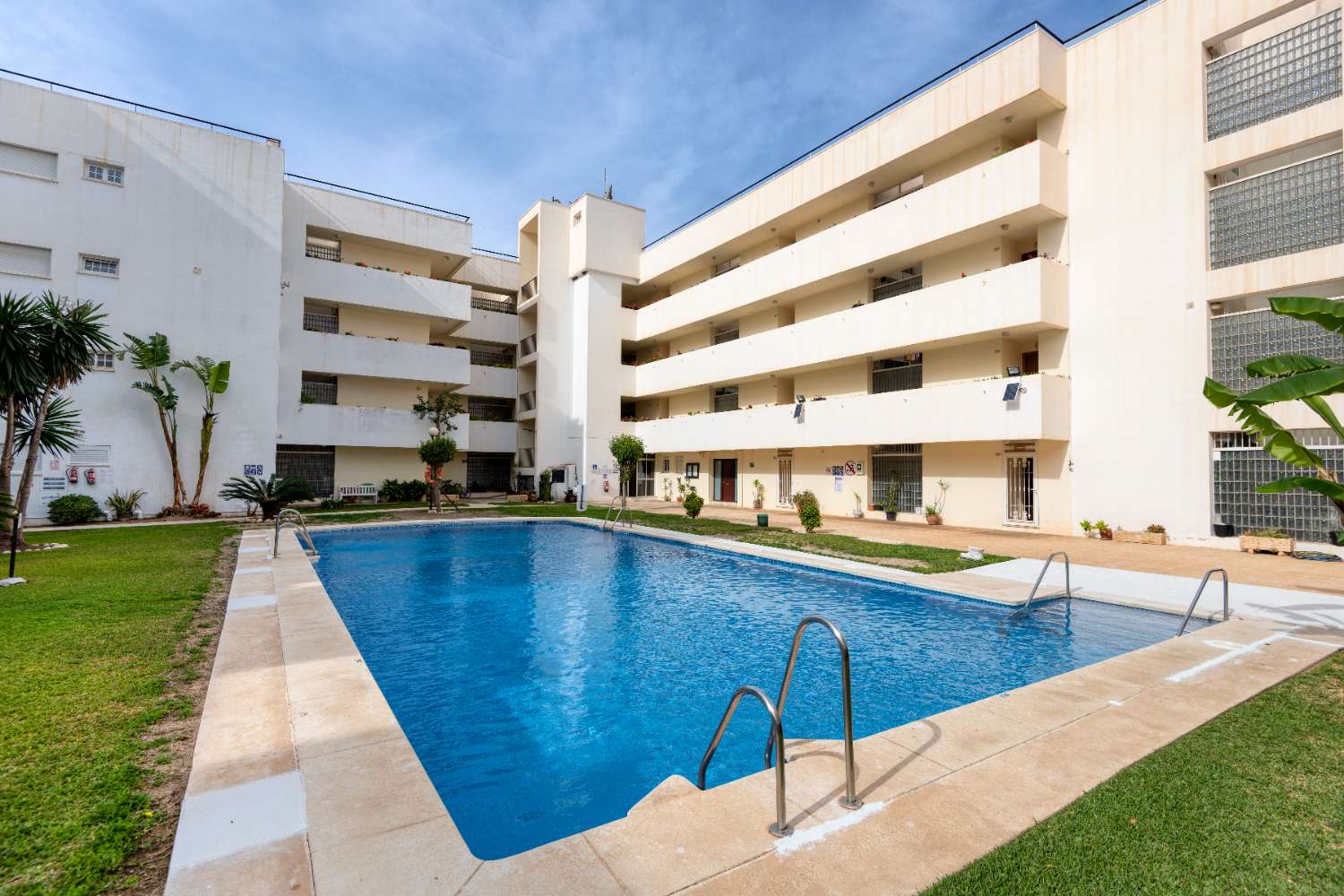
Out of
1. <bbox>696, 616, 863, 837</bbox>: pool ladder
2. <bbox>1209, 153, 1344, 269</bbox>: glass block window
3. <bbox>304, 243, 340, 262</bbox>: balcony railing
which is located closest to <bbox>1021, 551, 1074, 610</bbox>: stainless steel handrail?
<bbox>696, 616, 863, 837</bbox>: pool ladder

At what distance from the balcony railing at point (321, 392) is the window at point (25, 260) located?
855 cm

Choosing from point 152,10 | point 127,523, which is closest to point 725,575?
point 152,10

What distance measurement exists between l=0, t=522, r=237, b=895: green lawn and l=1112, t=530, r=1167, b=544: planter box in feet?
63.7

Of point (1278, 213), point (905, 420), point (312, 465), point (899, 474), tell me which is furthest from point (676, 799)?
point (312, 465)

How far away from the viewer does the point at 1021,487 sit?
61.6ft

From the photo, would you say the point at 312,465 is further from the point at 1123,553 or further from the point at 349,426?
the point at 1123,553

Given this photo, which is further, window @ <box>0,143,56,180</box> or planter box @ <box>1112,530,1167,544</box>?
window @ <box>0,143,56,180</box>

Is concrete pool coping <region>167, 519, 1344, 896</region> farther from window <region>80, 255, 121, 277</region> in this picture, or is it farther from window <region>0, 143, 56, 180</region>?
window <region>0, 143, 56, 180</region>

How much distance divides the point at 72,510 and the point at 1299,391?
27.0 metres

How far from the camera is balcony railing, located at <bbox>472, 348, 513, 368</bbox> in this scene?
3418 centimetres

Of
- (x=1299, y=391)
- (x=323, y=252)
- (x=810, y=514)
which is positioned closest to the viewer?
(x=1299, y=391)

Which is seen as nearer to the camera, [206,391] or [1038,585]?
[1038,585]

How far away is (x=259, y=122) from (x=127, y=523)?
15114 millimetres

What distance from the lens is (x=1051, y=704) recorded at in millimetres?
4883
